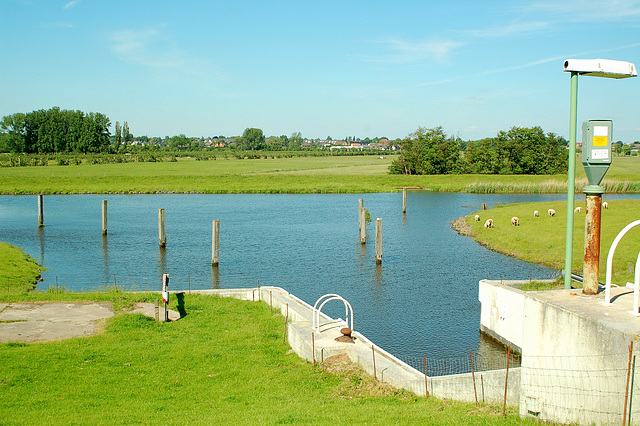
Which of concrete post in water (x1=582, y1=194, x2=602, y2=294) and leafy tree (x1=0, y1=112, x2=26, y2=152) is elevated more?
leafy tree (x1=0, y1=112, x2=26, y2=152)

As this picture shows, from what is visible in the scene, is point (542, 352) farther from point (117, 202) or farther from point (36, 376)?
point (117, 202)

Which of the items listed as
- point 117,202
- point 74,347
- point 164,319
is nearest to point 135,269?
point 164,319

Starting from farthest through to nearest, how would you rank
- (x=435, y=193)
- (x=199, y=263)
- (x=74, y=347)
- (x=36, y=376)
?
(x=435, y=193) → (x=199, y=263) → (x=74, y=347) → (x=36, y=376)

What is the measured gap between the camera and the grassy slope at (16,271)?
24.4m

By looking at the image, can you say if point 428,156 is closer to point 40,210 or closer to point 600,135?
point 40,210

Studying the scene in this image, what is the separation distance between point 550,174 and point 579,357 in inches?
4089

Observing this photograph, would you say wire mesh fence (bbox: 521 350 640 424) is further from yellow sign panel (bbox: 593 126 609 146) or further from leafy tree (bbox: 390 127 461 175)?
leafy tree (bbox: 390 127 461 175)

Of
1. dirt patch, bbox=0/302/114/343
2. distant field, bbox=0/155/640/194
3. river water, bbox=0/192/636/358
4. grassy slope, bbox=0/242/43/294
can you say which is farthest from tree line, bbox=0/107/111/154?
dirt patch, bbox=0/302/114/343

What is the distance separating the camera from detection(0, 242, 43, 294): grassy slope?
24.4 metres

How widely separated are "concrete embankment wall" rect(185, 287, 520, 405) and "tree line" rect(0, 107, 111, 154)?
161 m

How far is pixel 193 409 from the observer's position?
10992 mm

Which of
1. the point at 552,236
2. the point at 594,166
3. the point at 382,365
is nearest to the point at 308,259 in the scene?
the point at 552,236

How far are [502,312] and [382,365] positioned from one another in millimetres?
7222

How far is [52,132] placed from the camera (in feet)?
526
